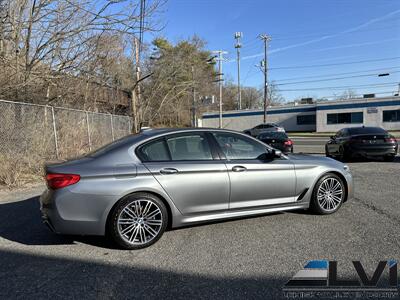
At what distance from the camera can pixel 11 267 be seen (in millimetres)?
3494

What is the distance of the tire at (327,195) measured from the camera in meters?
5.05

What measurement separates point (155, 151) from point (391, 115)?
42.9m

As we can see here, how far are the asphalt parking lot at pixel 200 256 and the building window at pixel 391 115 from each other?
40.0 metres

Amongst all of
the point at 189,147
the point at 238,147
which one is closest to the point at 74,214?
the point at 189,147

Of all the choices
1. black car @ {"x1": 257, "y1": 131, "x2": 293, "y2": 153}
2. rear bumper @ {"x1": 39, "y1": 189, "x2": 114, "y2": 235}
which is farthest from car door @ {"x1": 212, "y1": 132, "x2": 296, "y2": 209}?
black car @ {"x1": 257, "y1": 131, "x2": 293, "y2": 153}

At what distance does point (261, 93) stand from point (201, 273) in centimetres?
9220

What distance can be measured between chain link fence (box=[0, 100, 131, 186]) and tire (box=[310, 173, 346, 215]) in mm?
7249

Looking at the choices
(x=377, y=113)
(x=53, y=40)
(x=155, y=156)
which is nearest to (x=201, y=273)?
(x=155, y=156)

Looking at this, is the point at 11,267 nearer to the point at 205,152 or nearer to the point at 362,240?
the point at 205,152

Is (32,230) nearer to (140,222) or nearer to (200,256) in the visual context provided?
(140,222)

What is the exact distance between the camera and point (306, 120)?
46.5m

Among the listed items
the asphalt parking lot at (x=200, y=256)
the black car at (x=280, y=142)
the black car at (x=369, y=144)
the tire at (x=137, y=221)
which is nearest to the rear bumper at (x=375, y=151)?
the black car at (x=369, y=144)

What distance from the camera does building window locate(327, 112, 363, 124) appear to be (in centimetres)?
4031

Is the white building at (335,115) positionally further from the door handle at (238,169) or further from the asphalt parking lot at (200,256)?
the door handle at (238,169)
